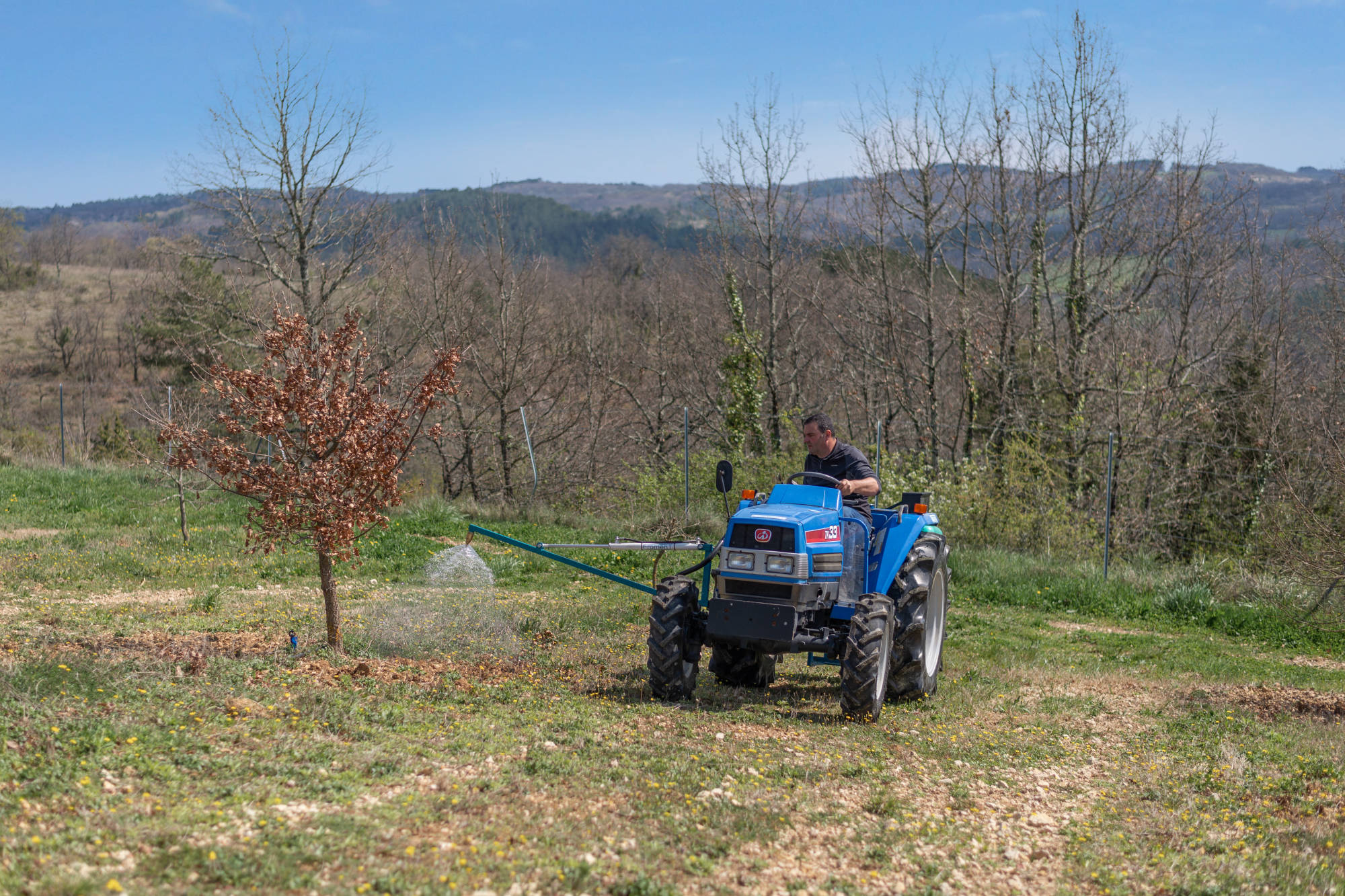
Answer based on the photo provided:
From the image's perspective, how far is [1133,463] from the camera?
738 inches

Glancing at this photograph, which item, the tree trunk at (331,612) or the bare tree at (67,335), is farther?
the bare tree at (67,335)

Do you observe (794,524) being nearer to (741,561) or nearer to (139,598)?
(741,561)

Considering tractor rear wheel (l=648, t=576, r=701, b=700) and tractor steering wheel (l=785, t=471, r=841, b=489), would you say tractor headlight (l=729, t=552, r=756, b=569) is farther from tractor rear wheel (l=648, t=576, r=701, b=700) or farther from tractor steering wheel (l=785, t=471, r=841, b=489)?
tractor steering wheel (l=785, t=471, r=841, b=489)

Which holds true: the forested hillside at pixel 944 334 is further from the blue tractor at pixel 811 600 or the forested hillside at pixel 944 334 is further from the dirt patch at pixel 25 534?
the blue tractor at pixel 811 600

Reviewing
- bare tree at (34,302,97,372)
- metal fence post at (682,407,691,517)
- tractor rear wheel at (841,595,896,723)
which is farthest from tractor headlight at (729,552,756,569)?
bare tree at (34,302,97,372)

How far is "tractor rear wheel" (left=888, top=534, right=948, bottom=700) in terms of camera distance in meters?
7.73

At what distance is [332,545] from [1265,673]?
328 inches

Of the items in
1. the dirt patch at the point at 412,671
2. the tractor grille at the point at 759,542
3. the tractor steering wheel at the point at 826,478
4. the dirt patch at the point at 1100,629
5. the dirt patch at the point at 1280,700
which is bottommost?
the dirt patch at the point at 1100,629

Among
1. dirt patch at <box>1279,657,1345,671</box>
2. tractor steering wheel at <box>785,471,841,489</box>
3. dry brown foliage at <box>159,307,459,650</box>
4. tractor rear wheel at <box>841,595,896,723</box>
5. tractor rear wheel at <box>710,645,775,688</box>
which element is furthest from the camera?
dirt patch at <box>1279,657,1345,671</box>

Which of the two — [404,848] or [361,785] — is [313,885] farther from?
[361,785]

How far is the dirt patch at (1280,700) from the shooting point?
310 inches

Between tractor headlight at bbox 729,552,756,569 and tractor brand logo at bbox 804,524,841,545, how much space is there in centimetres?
41

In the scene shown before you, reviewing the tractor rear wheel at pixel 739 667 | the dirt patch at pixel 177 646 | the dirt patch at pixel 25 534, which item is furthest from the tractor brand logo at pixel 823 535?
the dirt patch at pixel 25 534

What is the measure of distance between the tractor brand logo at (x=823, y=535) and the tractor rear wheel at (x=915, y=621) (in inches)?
33.5
